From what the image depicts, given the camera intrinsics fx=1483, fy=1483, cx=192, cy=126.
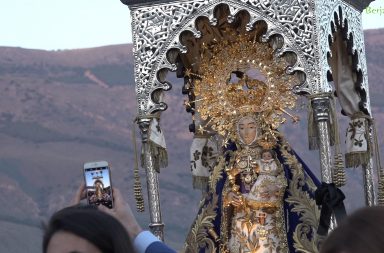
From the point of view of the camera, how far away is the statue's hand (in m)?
11.0

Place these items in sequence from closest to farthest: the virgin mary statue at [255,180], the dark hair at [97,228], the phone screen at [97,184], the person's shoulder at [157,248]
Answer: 1. the dark hair at [97,228]
2. the person's shoulder at [157,248]
3. the phone screen at [97,184]
4. the virgin mary statue at [255,180]

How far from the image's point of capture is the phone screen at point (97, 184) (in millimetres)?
4980

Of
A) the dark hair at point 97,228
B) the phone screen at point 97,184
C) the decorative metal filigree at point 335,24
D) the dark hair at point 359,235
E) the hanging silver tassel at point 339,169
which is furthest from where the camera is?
the decorative metal filigree at point 335,24

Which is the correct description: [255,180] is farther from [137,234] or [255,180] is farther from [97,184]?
[137,234]

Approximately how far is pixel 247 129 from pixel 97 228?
766 centimetres

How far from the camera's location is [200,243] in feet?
36.5

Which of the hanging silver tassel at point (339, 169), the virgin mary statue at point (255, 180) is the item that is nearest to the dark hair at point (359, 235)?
the hanging silver tassel at point (339, 169)

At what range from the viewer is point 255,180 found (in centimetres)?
1099

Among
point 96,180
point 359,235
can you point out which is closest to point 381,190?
point 96,180

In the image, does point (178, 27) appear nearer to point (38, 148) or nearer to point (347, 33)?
point (347, 33)

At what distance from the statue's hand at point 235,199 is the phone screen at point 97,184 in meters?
5.73

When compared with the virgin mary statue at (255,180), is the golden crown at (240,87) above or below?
above

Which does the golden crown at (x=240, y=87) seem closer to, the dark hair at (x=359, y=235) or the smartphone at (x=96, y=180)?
the smartphone at (x=96, y=180)

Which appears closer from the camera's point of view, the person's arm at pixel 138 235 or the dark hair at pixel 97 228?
the dark hair at pixel 97 228
